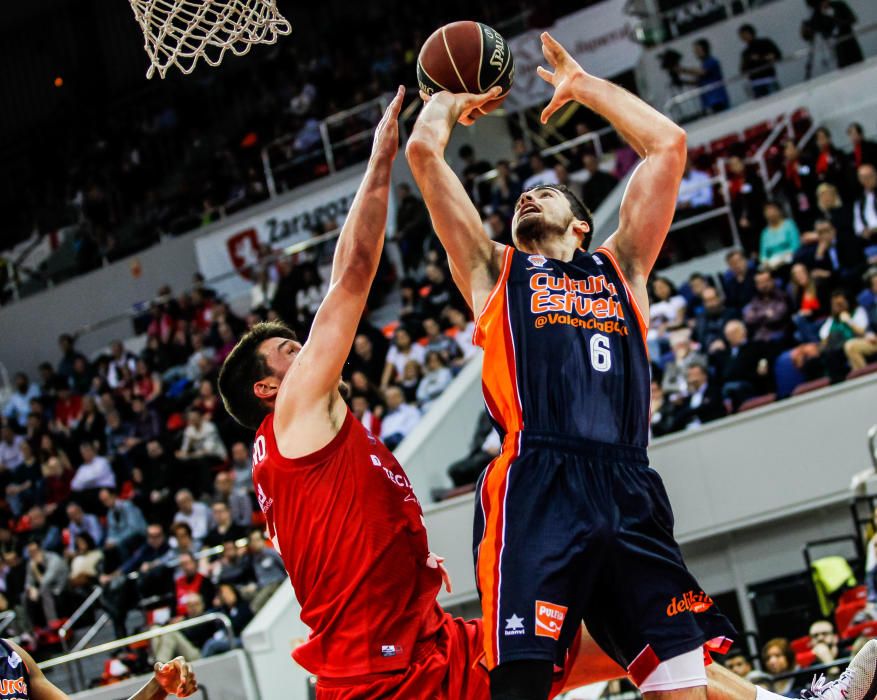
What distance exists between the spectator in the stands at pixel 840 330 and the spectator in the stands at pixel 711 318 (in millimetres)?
1057

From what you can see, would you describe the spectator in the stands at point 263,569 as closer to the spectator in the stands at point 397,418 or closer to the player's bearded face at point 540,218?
the spectator in the stands at point 397,418

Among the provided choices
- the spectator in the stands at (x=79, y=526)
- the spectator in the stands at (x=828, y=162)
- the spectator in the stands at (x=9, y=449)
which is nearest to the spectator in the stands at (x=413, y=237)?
the spectator in the stands at (x=79, y=526)

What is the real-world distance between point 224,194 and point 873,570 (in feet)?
50.9

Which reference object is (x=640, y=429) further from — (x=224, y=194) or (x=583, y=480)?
(x=224, y=194)

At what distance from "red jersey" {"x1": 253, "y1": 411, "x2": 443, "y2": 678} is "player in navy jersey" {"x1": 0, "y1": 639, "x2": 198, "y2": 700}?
2.20 ft

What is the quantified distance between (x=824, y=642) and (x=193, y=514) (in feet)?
24.0

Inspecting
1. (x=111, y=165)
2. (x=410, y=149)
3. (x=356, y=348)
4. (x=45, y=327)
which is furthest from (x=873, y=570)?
(x=111, y=165)

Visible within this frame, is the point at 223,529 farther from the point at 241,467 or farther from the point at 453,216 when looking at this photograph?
the point at 453,216

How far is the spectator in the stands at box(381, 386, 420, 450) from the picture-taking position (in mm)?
13484

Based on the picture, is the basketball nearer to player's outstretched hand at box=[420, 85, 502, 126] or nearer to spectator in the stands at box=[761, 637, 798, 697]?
player's outstretched hand at box=[420, 85, 502, 126]

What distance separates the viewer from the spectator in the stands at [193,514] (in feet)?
46.8

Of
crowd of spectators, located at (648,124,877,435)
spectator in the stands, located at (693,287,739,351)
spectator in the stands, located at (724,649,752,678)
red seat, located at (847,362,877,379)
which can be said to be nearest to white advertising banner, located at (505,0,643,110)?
crowd of spectators, located at (648,124,877,435)

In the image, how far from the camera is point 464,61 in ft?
15.7

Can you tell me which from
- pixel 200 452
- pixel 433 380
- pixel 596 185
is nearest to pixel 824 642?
pixel 433 380
